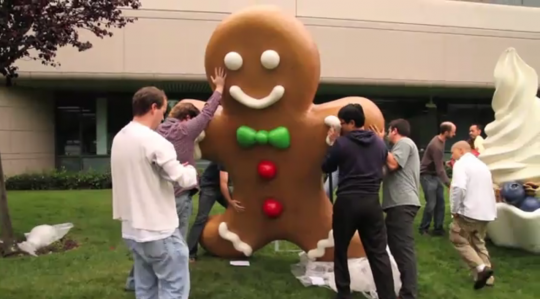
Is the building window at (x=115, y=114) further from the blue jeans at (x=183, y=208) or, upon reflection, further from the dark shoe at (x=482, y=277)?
the dark shoe at (x=482, y=277)

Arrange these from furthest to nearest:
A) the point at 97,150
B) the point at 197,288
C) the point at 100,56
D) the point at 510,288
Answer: the point at 97,150 < the point at 100,56 < the point at 510,288 < the point at 197,288

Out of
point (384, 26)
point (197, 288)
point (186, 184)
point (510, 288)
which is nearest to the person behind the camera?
point (186, 184)

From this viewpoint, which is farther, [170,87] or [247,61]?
[170,87]

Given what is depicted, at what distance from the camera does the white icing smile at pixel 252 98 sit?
234 inches

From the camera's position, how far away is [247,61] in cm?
609

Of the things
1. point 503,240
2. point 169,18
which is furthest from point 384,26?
point 503,240

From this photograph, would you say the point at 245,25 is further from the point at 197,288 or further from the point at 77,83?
the point at 77,83

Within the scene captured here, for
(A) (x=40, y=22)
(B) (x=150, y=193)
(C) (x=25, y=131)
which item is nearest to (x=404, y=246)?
(B) (x=150, y=193)

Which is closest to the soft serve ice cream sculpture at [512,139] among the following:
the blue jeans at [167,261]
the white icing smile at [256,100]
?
the white icing smile at [256,100]

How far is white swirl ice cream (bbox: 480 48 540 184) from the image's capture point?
8.15m

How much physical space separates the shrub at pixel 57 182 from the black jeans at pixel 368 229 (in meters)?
13.2

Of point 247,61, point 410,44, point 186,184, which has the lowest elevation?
point 186,184

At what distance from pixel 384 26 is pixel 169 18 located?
7.07m

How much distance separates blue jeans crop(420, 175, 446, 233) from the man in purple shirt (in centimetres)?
452
